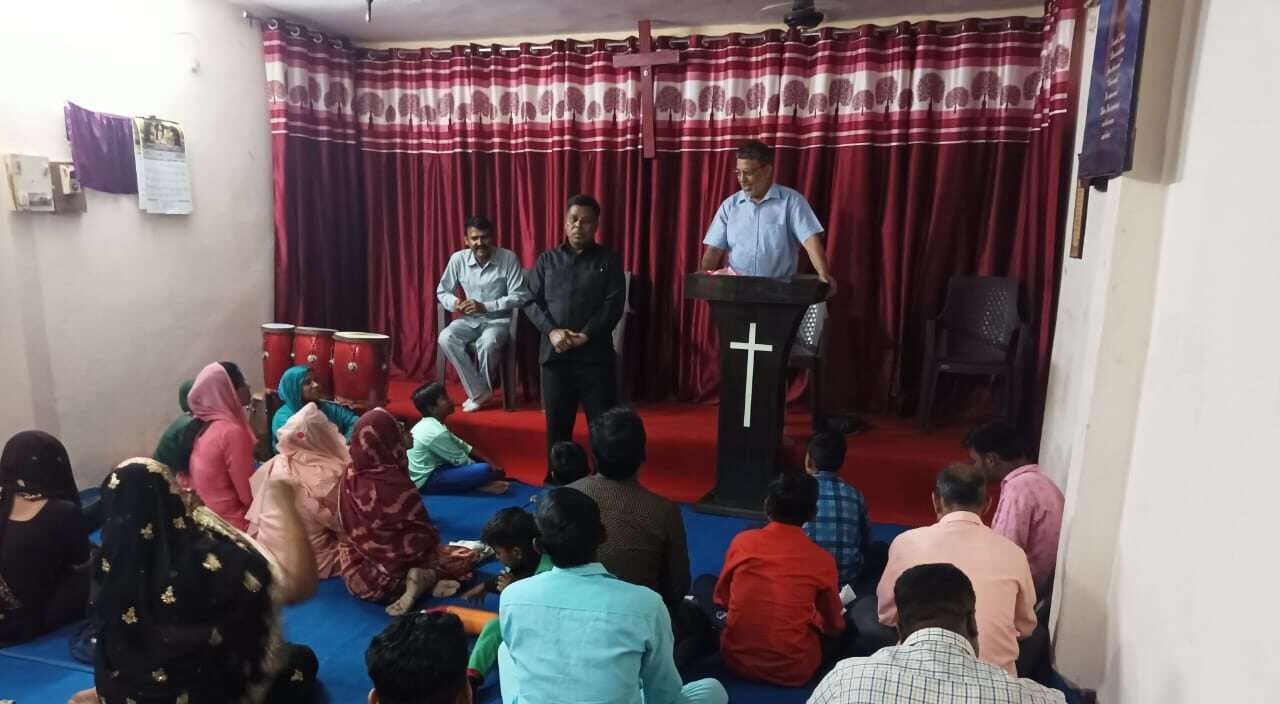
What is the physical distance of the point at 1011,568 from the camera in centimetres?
202

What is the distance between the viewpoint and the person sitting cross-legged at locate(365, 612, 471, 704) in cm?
143

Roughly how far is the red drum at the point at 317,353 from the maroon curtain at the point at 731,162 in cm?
108

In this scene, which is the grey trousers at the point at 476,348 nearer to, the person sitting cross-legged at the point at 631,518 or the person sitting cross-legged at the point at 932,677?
the person sitting cross-legged at the point at 631,518

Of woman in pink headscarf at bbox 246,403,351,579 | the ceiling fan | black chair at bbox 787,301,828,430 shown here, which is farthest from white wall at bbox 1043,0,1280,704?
woman in pink headscarf at bbox 246,403,351,579

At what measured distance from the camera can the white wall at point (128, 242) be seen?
11.7 feet

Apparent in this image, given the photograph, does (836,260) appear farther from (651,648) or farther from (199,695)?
(199,695)

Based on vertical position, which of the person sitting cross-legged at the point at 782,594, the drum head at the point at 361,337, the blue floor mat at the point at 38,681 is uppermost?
the drum head at the point at 361,337

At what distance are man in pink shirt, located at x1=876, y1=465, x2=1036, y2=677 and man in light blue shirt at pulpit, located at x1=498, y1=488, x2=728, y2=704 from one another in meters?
0.80

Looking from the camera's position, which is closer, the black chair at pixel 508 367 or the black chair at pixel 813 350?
the black chair at pixel 813 350

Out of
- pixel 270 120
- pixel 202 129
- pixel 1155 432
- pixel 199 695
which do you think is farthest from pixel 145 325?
pixel 1155 432

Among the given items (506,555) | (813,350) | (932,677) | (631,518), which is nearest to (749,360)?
(813,350)

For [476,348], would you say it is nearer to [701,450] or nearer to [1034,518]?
[701,450]

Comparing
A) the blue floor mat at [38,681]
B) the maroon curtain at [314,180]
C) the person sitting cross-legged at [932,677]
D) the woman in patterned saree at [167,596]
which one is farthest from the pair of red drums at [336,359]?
the person sitting cross-legged at [932,677]

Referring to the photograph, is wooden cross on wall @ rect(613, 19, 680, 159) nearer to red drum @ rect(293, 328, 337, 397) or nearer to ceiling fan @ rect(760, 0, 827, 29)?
ceiling fan @ rect(760, 0, 827, 29)
